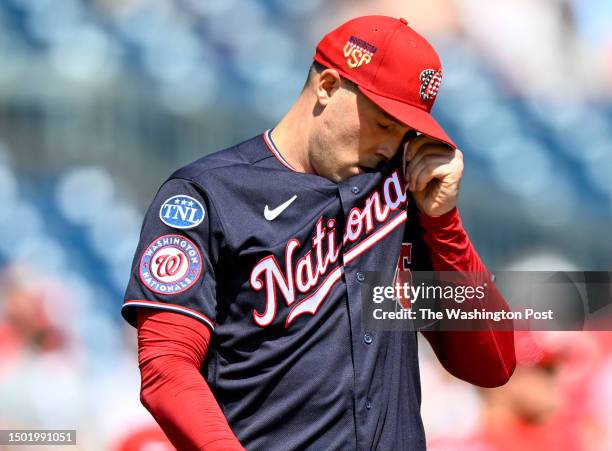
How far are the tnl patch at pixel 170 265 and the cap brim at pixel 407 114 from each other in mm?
394

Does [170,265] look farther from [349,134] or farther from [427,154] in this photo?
[427,154]

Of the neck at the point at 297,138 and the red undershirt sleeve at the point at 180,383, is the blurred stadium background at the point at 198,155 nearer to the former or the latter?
the neck at the point at 297,138

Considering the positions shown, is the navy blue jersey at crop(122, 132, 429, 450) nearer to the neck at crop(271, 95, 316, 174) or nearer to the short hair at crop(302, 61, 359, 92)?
the neck at crop(271, 95, 316, 174)

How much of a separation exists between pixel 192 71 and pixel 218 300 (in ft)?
5.02

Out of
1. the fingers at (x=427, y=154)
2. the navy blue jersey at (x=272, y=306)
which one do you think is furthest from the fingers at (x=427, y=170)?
the navy blue jersey at (x=272, y=306)

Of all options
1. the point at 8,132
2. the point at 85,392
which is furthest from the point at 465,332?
the point at 8,132

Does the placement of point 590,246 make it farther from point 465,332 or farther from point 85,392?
point 85,392

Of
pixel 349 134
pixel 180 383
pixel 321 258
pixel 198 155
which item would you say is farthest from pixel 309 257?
pixel 198 155

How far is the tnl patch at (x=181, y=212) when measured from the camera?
168 centimetres

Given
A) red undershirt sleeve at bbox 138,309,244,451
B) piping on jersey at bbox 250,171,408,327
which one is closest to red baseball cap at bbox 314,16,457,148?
piping on jersey at bbox 250,171,408,327

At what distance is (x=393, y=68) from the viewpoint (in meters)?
1.79

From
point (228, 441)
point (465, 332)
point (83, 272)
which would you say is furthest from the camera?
point (83, 272)

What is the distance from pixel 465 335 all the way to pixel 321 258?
1.10 feet

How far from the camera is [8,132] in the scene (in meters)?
3.11
